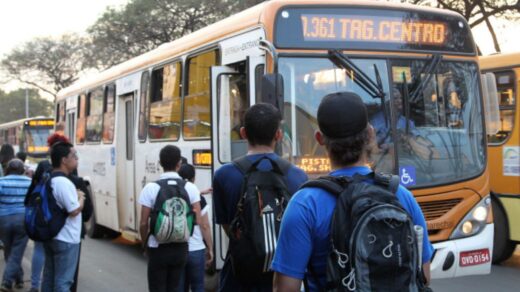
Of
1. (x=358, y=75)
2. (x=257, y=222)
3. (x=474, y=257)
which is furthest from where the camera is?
(x=474, y=257)

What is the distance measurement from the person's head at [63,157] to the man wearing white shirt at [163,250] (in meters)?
0.90

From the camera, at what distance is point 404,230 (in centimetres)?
214

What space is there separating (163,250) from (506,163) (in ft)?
20.2

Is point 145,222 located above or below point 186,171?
below

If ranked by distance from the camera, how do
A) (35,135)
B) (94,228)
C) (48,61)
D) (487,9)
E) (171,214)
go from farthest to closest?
(48,61)
(35,135)
(487,9)
(94,228)
(171,214)

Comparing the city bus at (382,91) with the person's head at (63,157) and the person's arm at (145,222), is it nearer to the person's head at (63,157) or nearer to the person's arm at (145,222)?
the person's arm at (145,222)

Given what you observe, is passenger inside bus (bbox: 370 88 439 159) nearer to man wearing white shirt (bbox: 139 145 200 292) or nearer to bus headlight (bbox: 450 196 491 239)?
bus headlight (bbox: 450 196 491 239)

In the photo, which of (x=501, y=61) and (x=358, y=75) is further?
(x=501, y=61)

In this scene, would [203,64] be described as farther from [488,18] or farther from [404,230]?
[488,18]

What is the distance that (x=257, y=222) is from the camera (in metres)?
3.30

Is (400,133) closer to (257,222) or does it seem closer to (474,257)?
(474,257)

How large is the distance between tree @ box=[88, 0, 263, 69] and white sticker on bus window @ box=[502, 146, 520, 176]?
71.5 ft

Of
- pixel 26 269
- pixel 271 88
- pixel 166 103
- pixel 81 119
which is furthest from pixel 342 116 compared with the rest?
pixel 81 119

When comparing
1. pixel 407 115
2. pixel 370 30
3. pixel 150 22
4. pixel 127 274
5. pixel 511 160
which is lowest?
pixel 127 274
